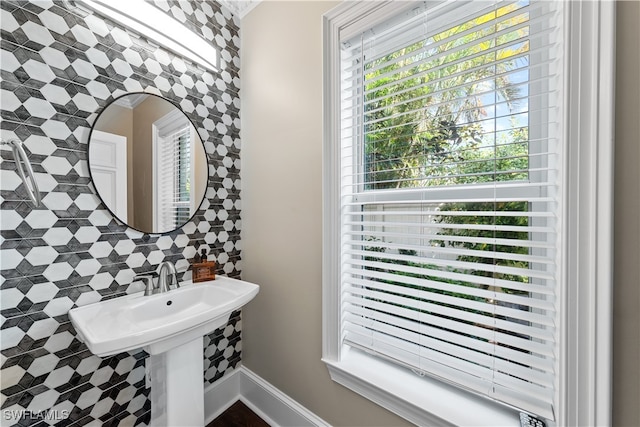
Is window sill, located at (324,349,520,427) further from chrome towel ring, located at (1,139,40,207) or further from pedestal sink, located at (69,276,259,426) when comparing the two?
chrome towel ring, located at (1,139,40,207)

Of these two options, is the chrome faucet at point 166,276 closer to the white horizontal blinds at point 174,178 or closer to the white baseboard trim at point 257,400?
the white horizontal blinds at point 174,178

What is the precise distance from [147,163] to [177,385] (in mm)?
1007

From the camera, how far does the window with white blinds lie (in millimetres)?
1289

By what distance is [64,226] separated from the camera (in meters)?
1.00

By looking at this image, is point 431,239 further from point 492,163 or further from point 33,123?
point 33,123

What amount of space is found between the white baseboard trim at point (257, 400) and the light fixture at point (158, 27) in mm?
1864

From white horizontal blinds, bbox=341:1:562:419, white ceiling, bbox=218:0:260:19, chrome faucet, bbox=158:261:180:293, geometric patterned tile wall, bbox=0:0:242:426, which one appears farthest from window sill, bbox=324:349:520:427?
white ceiling, bbox=218:0:260:19

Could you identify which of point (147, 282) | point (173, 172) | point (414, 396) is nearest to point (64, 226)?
point (147, 282)

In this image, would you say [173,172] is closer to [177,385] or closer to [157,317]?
[157,317]

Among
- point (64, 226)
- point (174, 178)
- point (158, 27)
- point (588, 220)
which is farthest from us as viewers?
point (174, 178)

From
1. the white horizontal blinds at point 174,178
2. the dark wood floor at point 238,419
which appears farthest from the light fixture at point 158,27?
the dark wood floor at point 238,419

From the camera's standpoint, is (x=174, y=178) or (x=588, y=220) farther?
(x=174, y=178)

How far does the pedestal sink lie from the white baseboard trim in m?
0.40

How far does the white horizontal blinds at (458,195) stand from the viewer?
30.9 inches
